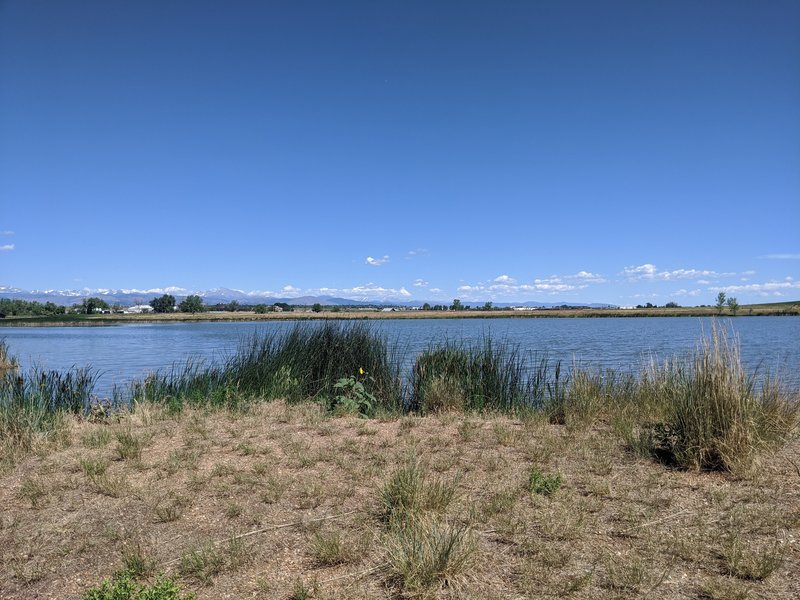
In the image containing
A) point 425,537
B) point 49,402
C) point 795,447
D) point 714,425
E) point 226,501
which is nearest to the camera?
A: point 425,537

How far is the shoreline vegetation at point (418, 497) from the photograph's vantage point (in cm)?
368

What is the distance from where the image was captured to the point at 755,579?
3.57 meters

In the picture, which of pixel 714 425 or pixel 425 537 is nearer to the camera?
pixel 425 537

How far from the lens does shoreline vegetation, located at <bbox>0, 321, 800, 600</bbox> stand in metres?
3.68

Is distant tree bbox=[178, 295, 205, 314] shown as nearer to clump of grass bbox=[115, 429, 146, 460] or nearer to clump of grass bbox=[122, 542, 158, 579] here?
clump of grass bbox=[115, 429, 146, 460]

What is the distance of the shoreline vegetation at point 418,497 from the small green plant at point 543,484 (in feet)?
0.07

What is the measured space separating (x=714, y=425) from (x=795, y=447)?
1.67 meters

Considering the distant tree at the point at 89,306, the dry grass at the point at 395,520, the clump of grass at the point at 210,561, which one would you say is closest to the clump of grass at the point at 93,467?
the dry grass at the point at 395,520

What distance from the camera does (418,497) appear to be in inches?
184

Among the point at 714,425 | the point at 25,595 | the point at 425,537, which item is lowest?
the point at 25,595

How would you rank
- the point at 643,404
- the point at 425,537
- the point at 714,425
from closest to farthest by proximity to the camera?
the point at 425,537 < the point at 714,425 < the point at 643,404

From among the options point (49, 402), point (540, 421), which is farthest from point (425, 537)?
point (49, 402)

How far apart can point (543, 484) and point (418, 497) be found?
1.38m

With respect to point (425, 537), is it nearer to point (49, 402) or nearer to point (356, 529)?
point (356, 529)
